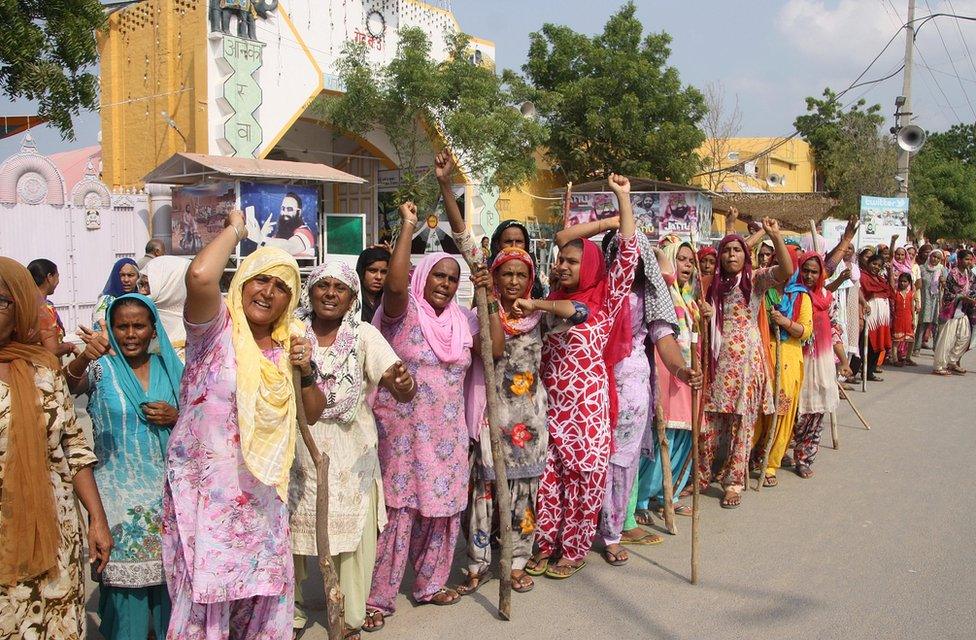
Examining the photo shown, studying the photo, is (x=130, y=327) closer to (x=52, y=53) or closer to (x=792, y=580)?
(x=792, y=580)

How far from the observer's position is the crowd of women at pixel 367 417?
256cm

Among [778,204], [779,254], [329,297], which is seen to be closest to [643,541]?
[779,254]

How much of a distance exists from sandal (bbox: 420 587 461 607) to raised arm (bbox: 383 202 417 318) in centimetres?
137

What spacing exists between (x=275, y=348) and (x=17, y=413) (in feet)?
2.61

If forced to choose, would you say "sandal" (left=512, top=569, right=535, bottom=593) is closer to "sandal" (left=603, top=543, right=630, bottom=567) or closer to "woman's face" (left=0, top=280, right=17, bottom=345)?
"sandal" (left=603, top=543, right=630, bottom=567)

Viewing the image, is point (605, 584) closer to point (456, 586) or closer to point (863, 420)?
point (456, 586)

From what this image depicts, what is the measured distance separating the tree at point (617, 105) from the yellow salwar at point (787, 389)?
1637cm

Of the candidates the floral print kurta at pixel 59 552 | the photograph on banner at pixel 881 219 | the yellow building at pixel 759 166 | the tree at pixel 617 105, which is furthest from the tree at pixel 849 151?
the floral print kurta at pixel 59 552

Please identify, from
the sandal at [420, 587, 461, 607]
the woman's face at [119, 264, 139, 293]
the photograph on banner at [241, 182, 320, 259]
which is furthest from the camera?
the photograph on banner at [241, 182, 320, 259]

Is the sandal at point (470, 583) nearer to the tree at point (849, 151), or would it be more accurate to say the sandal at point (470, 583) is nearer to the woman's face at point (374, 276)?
the woman's face at point (374, 276)

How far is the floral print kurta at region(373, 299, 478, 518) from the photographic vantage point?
3523mm

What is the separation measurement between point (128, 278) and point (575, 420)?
13.1ft

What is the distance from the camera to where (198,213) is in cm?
1347

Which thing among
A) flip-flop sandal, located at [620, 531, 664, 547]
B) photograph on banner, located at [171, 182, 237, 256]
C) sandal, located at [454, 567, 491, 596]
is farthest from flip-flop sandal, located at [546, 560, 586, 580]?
photograph on banner, located at [171, 182, 237, 256]
